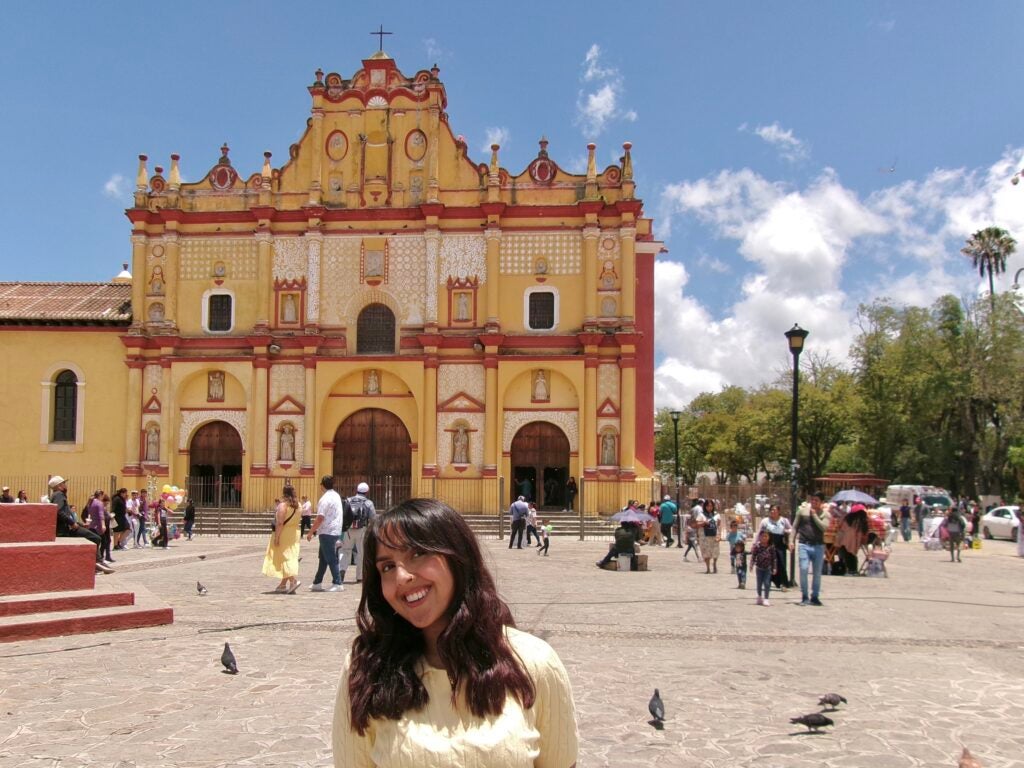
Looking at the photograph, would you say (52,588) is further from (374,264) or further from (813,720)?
(374,264)

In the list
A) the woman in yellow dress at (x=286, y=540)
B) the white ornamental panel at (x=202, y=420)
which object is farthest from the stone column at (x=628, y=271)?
the woman in yellow dress at (x=286, y=540)

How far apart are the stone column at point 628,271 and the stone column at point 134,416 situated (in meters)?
16.1

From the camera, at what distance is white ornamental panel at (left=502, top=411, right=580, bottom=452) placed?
30.2m

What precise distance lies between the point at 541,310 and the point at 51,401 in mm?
16840

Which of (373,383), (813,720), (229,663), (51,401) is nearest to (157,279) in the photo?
(51,401)

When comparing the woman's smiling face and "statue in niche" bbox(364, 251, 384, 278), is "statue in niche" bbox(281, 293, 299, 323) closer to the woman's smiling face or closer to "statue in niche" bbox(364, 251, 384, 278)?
"statue in niche" bbox(364, 251, 384, 278)

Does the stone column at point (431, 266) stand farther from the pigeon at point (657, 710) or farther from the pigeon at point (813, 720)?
the pigeon at point (813, 720)

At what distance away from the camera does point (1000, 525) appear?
32.2m

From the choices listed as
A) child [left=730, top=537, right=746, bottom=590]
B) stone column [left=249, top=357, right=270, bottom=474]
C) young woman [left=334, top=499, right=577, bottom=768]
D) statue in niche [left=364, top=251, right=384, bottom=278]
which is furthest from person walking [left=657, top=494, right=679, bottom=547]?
young woman [left=334, top=499, right=577, bottom=768]

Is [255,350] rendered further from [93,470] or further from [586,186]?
[586,186]

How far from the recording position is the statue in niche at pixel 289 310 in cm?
3105

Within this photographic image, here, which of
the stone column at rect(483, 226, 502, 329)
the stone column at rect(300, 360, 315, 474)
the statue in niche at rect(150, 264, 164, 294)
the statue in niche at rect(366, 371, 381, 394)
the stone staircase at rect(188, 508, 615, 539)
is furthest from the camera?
the statue in niche at rect(150, 264, 164, 294)

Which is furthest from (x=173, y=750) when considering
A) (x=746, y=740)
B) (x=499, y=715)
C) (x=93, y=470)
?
(x=93, y=470)

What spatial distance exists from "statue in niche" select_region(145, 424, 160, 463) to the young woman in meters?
30.4
